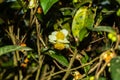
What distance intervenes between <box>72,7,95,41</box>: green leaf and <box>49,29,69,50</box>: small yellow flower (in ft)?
0.20

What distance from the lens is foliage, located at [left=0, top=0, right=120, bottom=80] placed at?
1.07 meters

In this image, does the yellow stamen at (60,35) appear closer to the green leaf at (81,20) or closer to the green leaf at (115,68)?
the green leaf at (81,20)

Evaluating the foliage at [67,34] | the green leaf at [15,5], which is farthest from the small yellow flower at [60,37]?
the green leaf at [15,5]

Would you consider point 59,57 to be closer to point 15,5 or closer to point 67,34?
point 67,34

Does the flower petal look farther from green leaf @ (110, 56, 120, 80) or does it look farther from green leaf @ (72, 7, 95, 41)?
green leaf @ (110, 56, 120, 80)

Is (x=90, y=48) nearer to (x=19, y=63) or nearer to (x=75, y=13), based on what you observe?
(x=75, y=13)

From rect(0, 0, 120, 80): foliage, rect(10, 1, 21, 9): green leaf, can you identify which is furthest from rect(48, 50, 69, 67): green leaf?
rect(10, 1, 21, 9): green leaf

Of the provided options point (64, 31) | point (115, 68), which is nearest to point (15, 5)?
point (64, 31)

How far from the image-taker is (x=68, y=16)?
1.30 m

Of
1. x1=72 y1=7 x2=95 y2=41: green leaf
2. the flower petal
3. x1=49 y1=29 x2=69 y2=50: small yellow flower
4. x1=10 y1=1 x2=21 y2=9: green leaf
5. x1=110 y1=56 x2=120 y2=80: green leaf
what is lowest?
x1=110 y1=56 x2=120 y2=80: green leaf

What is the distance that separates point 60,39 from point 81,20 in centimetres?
12

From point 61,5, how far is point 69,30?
117 millimetres

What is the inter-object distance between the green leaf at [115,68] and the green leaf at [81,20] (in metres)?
0.25

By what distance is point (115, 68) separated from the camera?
0.87 m
